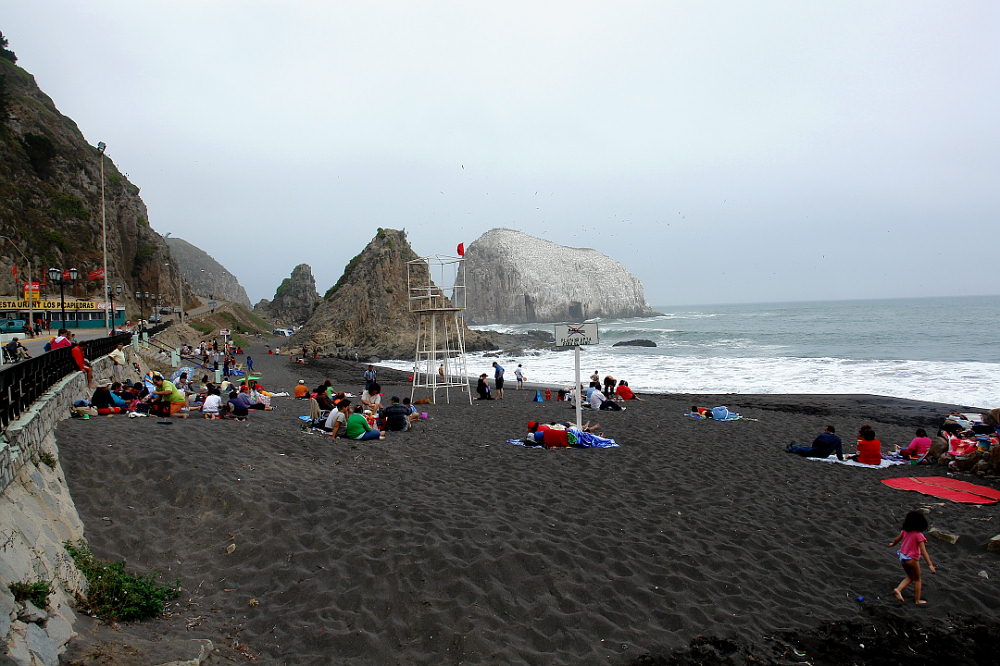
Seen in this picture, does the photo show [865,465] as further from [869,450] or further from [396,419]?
[396,419]

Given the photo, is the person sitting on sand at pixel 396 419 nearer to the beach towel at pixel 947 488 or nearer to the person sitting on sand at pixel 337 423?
the person sitting on sand at pixel 337 423

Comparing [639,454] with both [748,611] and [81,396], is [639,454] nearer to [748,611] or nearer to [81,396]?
[748,611]

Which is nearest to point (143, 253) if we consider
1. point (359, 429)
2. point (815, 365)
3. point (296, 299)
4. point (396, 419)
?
point (296, 299)

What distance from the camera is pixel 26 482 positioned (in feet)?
16.5

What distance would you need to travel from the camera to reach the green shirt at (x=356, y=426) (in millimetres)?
10523

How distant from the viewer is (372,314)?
4947 centimetres

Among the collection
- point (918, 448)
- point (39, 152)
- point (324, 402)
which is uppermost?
point (39, 152)

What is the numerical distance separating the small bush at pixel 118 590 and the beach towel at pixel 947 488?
1027 centimetres

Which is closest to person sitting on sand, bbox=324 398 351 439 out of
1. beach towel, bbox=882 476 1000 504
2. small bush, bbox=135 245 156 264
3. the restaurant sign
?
beach towel, bbox=882 476 1000 504

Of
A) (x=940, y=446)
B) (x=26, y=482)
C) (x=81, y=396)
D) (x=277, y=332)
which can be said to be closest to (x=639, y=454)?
(x=940, y=446)

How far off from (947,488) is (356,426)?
10.3 metres

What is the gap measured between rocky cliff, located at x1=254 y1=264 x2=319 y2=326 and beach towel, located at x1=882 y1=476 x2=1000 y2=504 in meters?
89.6

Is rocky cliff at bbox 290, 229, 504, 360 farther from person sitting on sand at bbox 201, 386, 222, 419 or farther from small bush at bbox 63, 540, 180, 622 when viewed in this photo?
small bush at bbox 63, 540, 180, 622

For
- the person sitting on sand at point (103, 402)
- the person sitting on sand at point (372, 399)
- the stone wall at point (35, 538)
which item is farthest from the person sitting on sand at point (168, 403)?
the person sitting on sand at point (372, 399)
